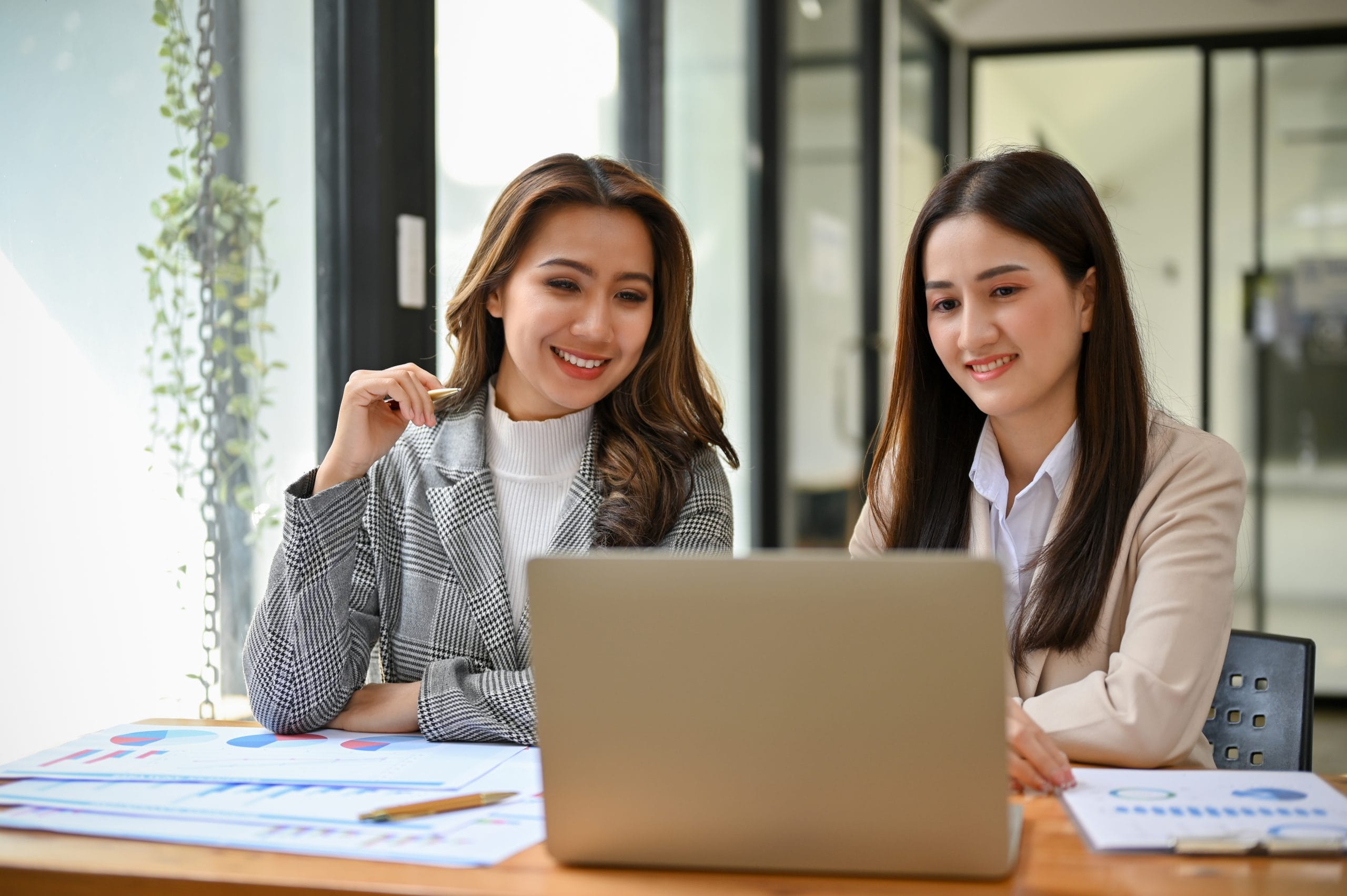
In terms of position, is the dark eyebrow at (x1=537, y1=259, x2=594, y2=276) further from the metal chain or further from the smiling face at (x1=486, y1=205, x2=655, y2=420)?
the metal chain

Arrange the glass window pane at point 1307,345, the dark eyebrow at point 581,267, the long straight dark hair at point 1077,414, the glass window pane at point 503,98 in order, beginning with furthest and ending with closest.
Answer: the glass window pane at point 1307,345, the glass window pane at point 503,98, the dark eyebrow at point 581,267, the long straight dark hair at point 1077,414

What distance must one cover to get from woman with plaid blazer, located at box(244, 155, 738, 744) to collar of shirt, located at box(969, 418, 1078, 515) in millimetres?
339

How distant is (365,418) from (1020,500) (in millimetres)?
842

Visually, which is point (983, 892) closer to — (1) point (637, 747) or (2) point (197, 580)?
(1) point (637, 747)

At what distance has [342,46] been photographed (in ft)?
6.18

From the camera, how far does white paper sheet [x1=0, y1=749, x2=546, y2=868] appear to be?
90 centimetres

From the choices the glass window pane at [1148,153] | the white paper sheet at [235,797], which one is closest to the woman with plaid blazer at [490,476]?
the white paper sheet at [235,797]

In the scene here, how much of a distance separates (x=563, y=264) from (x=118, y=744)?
0.77 metres

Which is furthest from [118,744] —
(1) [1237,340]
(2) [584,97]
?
(1) [1237,340]

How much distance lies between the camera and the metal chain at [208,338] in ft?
5.60

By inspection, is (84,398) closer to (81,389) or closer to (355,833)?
(81,389)

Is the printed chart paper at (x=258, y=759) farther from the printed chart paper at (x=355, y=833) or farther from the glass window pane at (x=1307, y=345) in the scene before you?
the glass window pane at (x=1307, y=345)

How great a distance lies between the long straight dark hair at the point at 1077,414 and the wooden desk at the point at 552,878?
58cm

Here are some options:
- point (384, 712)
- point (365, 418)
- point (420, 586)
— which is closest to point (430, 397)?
point (365, 418)
